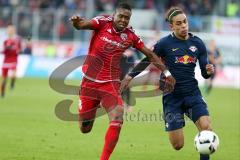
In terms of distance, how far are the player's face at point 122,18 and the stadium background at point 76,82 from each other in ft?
9.12

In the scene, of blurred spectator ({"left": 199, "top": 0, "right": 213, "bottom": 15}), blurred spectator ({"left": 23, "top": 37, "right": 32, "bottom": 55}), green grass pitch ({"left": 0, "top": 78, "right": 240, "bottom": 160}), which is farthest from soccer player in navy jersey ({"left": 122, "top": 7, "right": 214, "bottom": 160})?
blurred spectator ({"left": 199, "top": 0, "right": 213, "bottom": 15})

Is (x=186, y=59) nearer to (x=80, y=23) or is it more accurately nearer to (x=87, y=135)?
(x=80, y=23)

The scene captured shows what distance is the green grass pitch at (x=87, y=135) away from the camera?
13.6 metres

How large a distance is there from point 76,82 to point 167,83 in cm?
2002

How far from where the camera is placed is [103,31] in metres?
12.2

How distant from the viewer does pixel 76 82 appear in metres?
31.8

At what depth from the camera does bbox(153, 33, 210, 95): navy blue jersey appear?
1205 cm

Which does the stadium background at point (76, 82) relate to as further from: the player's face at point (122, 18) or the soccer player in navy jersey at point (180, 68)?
the player's face at point (122, 18)

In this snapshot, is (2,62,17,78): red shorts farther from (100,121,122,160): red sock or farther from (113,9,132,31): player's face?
(100,121,122,160): red sock

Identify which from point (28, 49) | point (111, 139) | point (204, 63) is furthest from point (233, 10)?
point (111, 139)

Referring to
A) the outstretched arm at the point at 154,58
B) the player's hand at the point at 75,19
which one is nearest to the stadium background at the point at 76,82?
the outstretched arm at the point at 154,58

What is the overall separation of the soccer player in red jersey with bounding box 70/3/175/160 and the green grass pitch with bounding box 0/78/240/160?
1.37 meters

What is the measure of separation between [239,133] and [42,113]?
21.8ft

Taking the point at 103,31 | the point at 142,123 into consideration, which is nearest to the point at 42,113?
the point at 142,123
